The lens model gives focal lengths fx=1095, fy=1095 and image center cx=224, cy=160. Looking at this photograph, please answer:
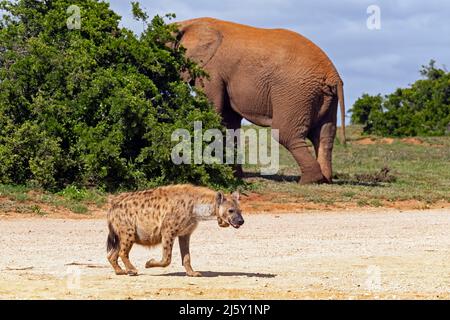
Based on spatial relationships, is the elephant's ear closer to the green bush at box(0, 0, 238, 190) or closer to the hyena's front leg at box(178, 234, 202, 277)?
the green bush at box(0, 0, 238, 190)

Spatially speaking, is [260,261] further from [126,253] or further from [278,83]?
[278,83]

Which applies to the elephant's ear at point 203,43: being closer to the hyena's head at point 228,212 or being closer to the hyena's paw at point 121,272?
the hyena's head at point 228,212

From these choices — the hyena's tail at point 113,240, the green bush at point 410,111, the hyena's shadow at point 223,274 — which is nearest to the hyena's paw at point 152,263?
the hyena's shadow at point 223,274

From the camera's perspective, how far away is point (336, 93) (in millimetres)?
24375

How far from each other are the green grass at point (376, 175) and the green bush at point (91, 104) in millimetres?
1935

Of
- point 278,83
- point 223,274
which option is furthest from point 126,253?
point 278,83

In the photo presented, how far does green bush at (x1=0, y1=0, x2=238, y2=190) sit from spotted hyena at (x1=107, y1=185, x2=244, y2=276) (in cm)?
829

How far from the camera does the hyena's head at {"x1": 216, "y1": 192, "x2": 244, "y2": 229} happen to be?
11430 mm

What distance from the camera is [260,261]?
510 inches

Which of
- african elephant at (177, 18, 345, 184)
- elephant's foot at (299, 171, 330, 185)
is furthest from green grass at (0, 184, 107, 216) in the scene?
elephant's foot at (299, 171, 330, 185)

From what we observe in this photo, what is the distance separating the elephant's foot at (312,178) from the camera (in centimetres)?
2381

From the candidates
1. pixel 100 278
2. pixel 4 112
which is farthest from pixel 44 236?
pixel 4 112
